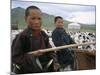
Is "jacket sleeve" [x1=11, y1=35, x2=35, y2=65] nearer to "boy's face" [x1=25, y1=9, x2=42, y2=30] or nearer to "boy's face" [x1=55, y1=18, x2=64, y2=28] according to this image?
"boy's face" [x1=25, y1=9, x2=42, y2=30]

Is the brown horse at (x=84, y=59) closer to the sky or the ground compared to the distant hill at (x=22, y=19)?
closer to the ground

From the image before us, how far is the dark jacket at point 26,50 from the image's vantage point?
215 cm

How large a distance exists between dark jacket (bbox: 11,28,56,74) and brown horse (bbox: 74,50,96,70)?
0.37 meters

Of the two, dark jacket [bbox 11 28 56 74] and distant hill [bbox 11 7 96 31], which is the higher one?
distant hill [bbox 11 7 96 31]

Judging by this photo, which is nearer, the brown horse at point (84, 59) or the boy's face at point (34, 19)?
the boy's face at point (34, 19)

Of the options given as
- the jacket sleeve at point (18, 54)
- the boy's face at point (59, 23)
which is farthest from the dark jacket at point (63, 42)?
the jacket sleeve at point (18, 54)

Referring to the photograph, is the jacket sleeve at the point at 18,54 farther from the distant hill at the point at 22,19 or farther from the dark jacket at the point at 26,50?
the distant hill at the point at 22,19

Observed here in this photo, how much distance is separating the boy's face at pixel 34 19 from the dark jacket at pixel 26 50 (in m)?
0.07

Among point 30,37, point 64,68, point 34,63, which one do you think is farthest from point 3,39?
point 64,68

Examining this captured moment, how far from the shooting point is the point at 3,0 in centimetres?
212

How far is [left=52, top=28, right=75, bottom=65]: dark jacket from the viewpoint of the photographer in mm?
2312

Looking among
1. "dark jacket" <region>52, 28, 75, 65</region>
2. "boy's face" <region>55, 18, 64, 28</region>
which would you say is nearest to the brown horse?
"dark jacket" <region>52, 28, 75, 65</region>

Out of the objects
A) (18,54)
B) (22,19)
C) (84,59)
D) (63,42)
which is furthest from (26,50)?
(84,59)

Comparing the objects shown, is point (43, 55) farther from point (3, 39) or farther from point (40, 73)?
point (3, 39)
